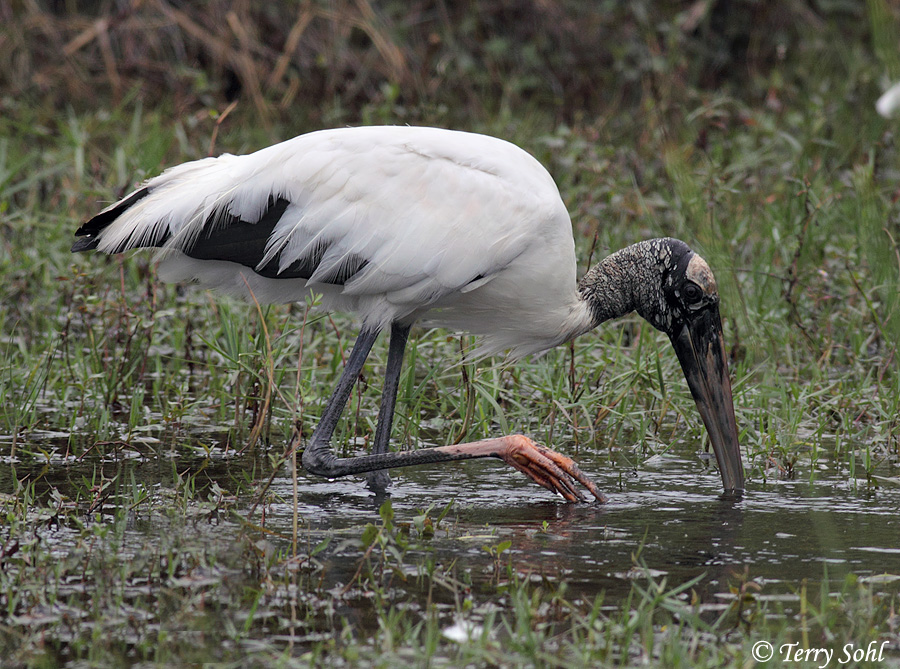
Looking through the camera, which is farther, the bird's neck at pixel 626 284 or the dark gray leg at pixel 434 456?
the bird's neck at pixel 626 284

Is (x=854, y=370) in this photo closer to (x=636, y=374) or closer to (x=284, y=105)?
(x=636, y=374)

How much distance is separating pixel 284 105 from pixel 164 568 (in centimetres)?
689

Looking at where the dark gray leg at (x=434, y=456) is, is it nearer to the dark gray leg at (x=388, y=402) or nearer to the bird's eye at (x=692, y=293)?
the dark gray leg at (x=388, y=402)

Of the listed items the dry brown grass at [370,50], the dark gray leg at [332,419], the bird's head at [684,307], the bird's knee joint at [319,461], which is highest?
the dry brown grass at [370,50]

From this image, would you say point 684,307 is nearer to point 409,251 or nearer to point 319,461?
point 409,251

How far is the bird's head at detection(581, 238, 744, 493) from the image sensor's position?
4.97 m

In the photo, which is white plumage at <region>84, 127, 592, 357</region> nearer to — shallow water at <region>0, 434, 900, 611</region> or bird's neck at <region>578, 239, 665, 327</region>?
bird's neck at <region>578, 239, 665, 327</region>

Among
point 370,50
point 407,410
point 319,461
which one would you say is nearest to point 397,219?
point 319,461

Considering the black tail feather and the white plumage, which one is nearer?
the white plumage

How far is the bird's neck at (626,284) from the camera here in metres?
5.11

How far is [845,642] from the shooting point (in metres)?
3.26

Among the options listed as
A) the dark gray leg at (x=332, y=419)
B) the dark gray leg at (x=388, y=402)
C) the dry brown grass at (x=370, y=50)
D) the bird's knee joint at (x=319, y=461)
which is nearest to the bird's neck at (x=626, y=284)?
the dark gray leg at (x=388, y=402)

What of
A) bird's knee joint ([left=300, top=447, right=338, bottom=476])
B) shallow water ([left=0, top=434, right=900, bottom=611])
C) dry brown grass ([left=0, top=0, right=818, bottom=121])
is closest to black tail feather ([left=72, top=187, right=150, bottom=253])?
shallow water ([left=0, top=434, right=900, bottom=611])

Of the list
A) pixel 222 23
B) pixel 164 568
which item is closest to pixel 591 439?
pixel 164 568
